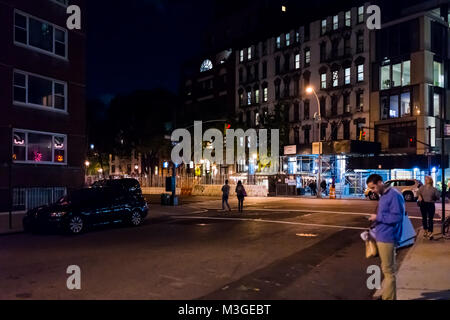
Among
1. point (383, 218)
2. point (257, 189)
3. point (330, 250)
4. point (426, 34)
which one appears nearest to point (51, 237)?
point (330, 250)

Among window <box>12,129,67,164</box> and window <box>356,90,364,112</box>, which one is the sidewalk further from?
window <box>356,90,364,112</box>

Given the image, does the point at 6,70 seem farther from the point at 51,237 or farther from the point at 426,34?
the point at 426,34

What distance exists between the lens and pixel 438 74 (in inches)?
1729

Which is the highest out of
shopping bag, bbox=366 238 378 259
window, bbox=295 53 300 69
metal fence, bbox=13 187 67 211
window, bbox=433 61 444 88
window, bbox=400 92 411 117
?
window, bbox=295 53 300 69

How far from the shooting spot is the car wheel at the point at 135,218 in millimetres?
16719

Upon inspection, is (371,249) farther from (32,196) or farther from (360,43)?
(360,43)

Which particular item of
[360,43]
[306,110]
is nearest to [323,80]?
[306,110]

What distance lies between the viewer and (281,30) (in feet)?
191

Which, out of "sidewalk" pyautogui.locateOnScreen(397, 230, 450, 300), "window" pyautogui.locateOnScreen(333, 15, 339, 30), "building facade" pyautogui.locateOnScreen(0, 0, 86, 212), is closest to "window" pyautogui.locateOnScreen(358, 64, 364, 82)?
"window" pyautogui.locateOnScreen(333, 15, 339, 30)

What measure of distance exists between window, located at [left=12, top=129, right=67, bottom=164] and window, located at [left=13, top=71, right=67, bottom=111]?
1574 millimetres

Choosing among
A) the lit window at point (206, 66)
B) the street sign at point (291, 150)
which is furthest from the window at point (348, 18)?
the lit window at point (206, 66)

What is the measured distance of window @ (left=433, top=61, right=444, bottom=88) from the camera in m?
43.6

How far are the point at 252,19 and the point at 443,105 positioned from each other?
3476 centimetres

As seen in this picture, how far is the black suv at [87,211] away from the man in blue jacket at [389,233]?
1074cm
